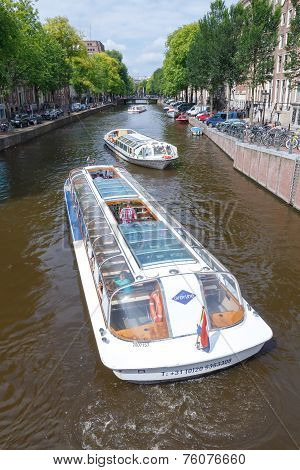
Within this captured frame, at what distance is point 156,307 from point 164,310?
0.26m

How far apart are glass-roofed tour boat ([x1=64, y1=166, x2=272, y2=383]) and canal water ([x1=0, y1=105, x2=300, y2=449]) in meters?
0.69

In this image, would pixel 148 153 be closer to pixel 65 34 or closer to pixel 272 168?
pixel 272 168

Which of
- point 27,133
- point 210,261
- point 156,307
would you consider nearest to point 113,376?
point 156,307

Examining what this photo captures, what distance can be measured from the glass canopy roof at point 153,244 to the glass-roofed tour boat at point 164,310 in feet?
0.09

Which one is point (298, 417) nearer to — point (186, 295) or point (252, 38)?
point (186, 295)

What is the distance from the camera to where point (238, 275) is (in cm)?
1374

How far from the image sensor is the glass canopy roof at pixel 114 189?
15.6m

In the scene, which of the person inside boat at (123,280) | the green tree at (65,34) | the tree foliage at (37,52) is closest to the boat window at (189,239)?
the person inside boat at (123,280)

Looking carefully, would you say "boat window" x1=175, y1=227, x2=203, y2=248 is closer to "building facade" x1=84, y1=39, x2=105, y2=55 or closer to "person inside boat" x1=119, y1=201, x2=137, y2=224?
"person inside boat" x1=119, y1=201, x2=137, y2=224

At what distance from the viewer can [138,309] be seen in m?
9.11

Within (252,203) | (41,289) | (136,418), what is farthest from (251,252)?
(136,418)

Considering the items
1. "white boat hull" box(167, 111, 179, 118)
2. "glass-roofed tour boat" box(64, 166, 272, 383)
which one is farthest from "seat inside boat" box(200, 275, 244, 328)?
"white boat hull" box(167, 111, 179, 118)

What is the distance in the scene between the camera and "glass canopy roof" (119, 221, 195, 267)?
32.0 feet
